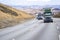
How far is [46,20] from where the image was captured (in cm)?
5569

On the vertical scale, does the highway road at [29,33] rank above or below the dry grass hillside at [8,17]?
above

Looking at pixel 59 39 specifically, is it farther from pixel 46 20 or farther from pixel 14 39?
pixel 46 20

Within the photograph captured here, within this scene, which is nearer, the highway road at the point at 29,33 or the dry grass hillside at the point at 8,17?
the highway road at the point at 29,33

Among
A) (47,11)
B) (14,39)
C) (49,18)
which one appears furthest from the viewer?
(47,11)

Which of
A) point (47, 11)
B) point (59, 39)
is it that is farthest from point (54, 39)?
point (47, 11)

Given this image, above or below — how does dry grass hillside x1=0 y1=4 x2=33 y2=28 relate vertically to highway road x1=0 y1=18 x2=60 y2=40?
below

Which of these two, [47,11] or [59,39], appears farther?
[47,11]

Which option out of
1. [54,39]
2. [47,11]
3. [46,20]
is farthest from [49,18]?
[54,39]

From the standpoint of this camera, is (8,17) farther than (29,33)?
Yes

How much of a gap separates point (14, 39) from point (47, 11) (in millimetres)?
45835

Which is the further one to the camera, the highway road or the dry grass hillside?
the dry grass hillside

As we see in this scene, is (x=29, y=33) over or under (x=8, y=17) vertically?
over

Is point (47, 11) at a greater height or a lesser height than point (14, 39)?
lesser

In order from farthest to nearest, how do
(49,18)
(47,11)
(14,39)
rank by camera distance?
(47,11) < (49,18) < (14,39)
